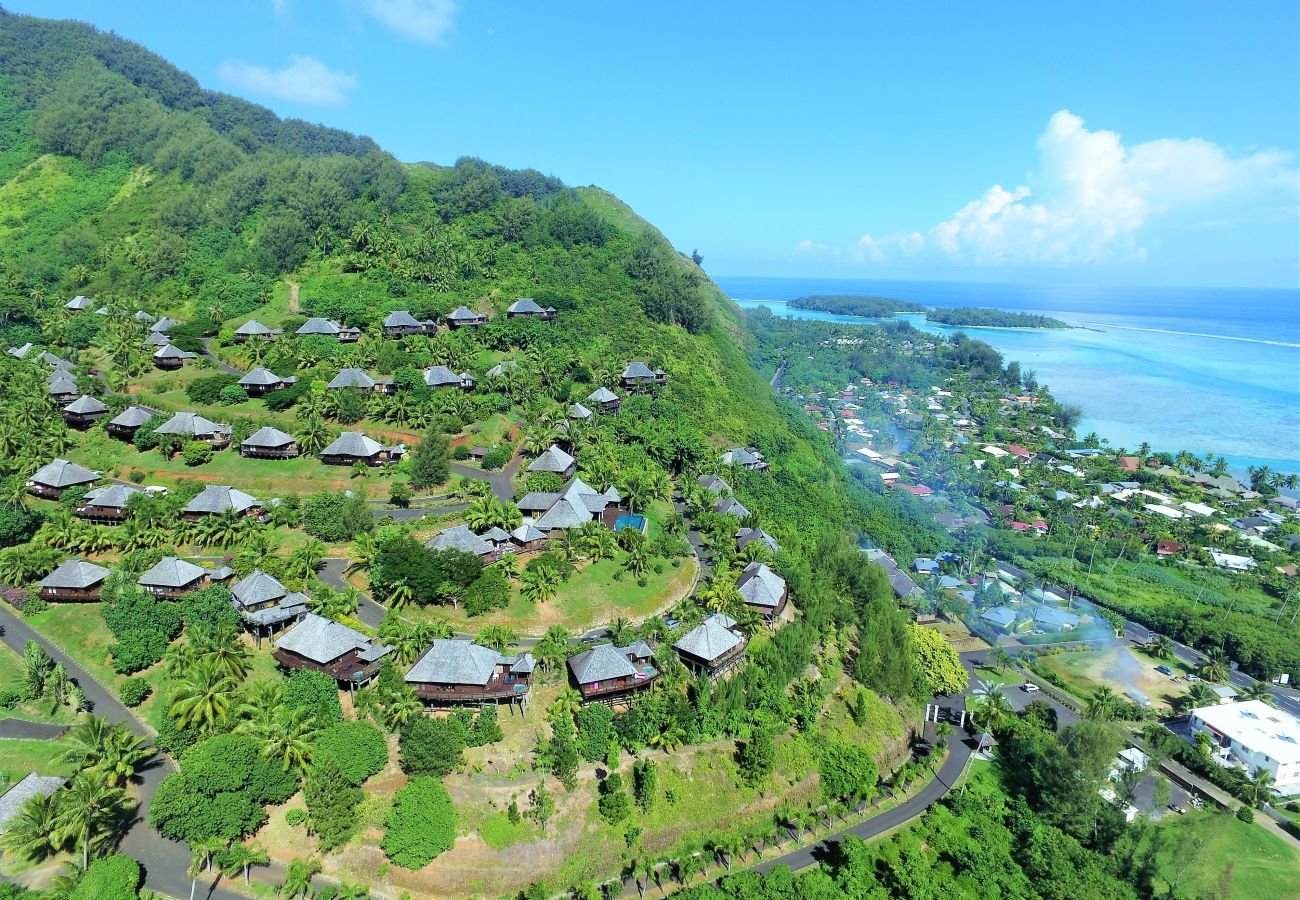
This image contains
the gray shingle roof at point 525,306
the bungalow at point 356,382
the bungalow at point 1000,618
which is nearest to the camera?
the bungalow at point 1000,618

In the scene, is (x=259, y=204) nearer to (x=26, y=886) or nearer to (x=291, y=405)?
(x=291, y=405)

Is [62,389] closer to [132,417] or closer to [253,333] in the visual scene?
[132,417]

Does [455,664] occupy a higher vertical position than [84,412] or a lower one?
lower

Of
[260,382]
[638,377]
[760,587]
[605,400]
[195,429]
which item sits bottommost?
[760,587]

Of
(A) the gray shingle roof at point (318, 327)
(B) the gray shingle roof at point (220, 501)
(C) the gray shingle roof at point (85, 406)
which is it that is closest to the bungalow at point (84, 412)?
(C) the gray shingle roof at point (85, 406)

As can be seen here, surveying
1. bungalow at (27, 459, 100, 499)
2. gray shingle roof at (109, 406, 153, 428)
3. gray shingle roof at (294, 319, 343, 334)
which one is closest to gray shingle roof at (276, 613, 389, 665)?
bungalow at (27, 459, 100, 499)

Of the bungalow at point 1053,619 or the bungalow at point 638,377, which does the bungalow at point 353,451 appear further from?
the bungalow at point 1053,619

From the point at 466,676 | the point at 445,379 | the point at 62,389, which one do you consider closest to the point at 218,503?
the point at 445,379
